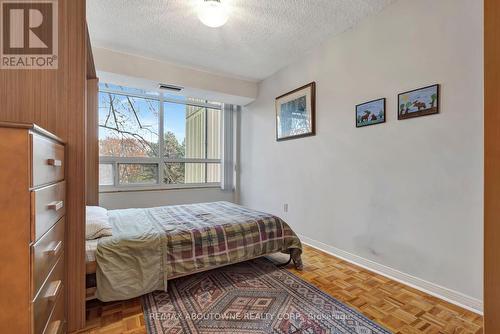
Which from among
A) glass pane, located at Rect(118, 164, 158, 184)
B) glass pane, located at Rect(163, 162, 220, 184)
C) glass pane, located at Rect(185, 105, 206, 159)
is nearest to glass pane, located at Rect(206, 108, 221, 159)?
glass pane, located at Rect(185, 105, 206, 159)

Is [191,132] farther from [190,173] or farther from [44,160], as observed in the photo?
[44,160]

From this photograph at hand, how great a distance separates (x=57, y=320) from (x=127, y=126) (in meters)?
3.12

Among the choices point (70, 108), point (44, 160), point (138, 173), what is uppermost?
point (70, 108)

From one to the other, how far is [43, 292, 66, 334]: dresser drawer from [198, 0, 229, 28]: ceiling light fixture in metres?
2.27

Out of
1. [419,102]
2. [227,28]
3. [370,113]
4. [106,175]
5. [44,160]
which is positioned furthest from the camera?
[106,175]

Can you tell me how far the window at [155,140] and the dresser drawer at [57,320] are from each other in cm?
257

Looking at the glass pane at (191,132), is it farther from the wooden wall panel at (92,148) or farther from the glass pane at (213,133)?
the wooden wall panel at (92,148)

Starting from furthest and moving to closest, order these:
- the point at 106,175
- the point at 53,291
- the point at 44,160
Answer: the point at 106,175
the point at 53,291
the point at 44,160

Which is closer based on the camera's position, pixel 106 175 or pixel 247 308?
pixel 247 308

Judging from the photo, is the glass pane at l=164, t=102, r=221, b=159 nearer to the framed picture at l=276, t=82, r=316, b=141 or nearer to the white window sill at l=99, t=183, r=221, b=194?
the white window sill at l=99, t=183, r=221, b=194

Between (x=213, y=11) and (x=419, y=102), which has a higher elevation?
(x=213, y=11)

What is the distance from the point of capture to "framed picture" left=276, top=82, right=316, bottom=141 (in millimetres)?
3041
